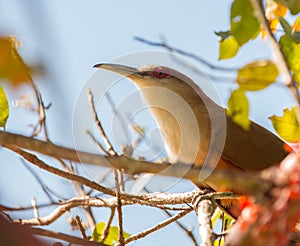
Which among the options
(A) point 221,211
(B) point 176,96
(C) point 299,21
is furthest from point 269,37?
(B) point 176,96

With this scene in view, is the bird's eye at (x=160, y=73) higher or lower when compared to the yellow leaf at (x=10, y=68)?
higher

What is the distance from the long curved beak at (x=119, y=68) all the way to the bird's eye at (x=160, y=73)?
0.49ft

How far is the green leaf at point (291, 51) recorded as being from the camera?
2.10m

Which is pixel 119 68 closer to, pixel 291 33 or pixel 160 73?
pixel 160 73

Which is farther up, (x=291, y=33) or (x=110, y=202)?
(x=291, y=33)

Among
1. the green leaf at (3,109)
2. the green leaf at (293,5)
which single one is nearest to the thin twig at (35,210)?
the green leaf at (3,109)

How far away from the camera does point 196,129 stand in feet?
10.7

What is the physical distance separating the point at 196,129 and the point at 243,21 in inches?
54.9

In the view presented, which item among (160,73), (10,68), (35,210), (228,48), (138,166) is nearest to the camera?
(138,166)

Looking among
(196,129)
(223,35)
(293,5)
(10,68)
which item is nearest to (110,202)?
(196,129)

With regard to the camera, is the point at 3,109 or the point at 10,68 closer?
the point at 10,68

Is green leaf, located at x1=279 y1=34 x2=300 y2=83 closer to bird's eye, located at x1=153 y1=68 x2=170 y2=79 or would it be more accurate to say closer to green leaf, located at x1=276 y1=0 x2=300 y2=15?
green leaf, located at x1=276 y1=0 x2=300 y2=15

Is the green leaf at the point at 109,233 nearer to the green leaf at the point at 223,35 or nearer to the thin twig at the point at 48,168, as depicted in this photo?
the thin twig at the point at 48,168

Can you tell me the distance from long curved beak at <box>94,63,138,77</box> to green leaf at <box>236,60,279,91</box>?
4.46 feet
